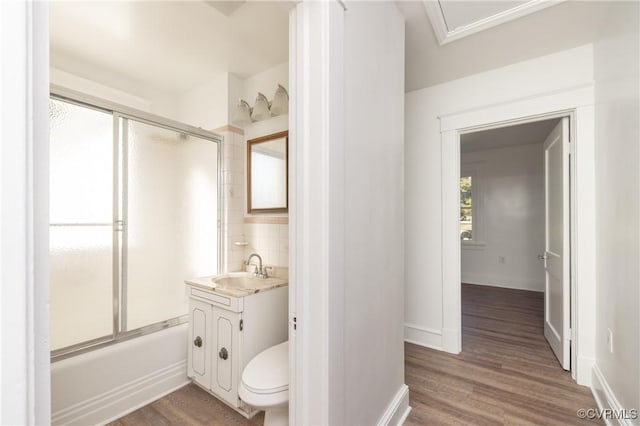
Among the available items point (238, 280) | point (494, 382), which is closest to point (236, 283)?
point (238, 280)

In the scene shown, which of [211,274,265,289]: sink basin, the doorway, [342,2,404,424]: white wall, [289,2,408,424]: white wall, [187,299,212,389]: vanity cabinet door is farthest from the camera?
the doorway

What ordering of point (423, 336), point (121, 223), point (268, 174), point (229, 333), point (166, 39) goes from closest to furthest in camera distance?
1. point (229, 333)
2. point (121, 223)
3. point (166, 39)
4. point (268, 174)
5. point (423, 336)

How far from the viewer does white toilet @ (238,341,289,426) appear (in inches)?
57.2

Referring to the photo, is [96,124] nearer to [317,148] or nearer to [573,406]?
[317,148]

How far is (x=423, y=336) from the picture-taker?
9.16 ft

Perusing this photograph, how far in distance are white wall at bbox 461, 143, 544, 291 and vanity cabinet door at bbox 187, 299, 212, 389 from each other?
4872 millimetres

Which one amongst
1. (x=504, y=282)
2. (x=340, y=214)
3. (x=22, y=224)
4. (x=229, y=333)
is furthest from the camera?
(x=504, y=282)

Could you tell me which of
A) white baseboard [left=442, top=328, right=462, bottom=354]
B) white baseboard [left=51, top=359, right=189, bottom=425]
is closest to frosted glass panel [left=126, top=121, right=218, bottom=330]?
white baseboard [left=51, top=359, right=189, bottom=425]

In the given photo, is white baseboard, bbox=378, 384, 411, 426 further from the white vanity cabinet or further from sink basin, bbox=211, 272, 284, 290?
sink basin, bbox=211, 272, 284, 290

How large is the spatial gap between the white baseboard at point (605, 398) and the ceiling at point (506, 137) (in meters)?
2.83

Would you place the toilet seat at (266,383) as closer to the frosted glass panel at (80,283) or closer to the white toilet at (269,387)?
the white toilet at (269,387)

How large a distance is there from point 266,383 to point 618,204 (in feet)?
7.30

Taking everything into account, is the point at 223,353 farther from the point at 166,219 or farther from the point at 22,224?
the point at 22,224

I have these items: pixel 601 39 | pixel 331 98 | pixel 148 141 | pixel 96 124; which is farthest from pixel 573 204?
pixel 96 124
